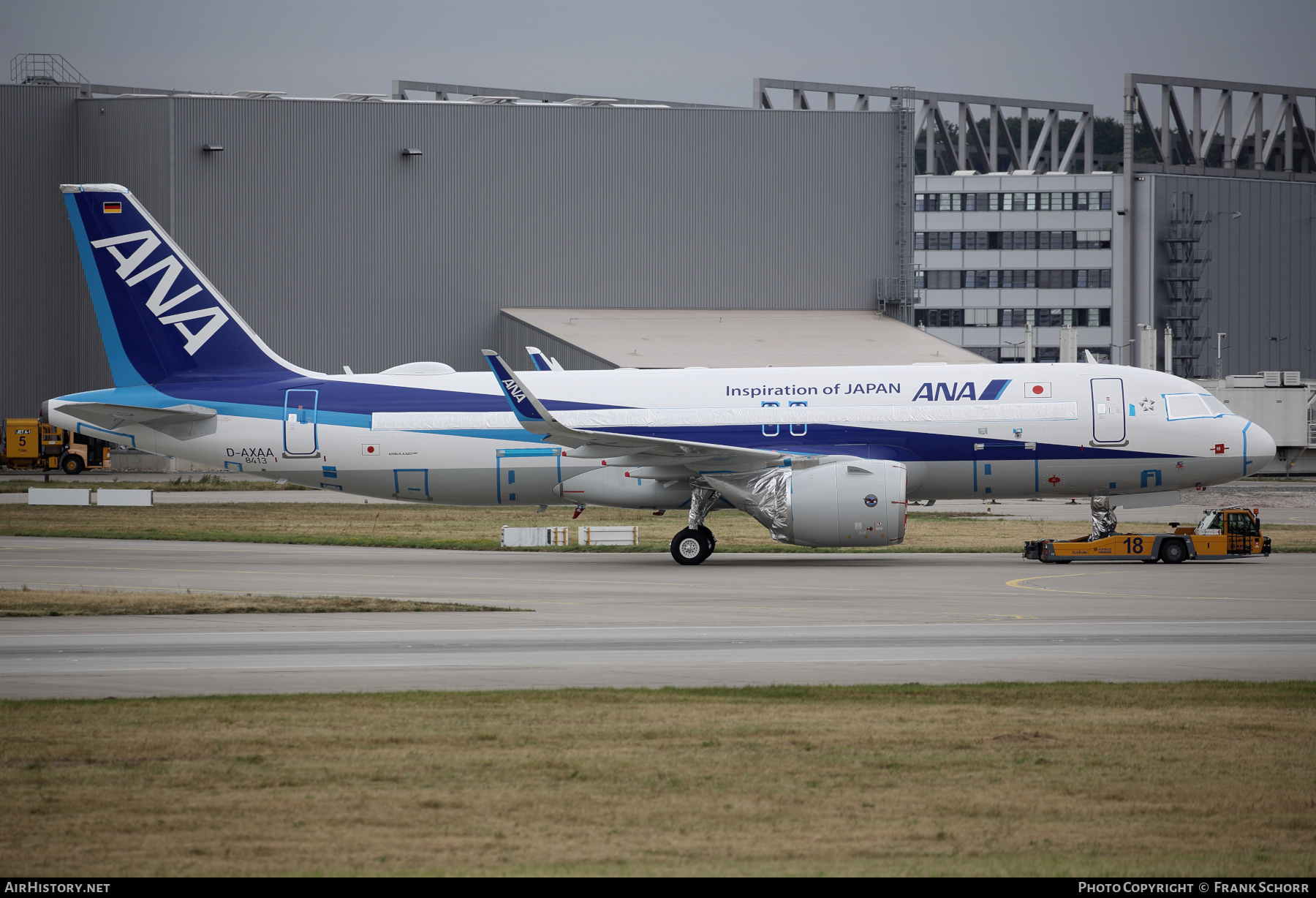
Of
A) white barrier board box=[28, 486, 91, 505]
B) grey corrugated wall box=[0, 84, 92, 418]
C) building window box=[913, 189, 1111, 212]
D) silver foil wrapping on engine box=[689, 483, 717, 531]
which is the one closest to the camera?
silver foil wrapping on engine box=[689, 483, 717, 531]

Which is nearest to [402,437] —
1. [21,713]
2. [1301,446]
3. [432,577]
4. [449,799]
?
[432,577]

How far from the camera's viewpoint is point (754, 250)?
7531 cm

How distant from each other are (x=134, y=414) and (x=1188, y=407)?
994 inches

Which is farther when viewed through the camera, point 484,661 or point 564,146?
point 564,146

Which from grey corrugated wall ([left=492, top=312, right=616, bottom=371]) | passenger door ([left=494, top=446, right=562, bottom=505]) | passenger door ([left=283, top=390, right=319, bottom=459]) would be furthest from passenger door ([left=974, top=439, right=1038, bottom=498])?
grey corrugated wall ([left=492, top=312, right=616, bottom=371])

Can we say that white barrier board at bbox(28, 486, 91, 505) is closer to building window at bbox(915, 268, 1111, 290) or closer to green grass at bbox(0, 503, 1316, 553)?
green grass at bbox(0, 503, 1316, 553)

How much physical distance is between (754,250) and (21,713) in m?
65.0

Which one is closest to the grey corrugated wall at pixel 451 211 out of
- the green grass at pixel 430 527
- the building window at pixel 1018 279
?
the green grass at pixel 430 527

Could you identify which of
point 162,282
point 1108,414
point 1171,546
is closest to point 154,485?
point 162,282

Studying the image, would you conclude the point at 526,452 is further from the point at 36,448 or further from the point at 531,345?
the point at 36,448

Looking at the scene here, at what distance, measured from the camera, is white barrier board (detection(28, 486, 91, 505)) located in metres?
50.2

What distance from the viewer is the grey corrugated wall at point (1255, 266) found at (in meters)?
113

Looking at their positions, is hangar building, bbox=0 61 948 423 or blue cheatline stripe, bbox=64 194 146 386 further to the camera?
hangar building, bbox=0 61 948 423
